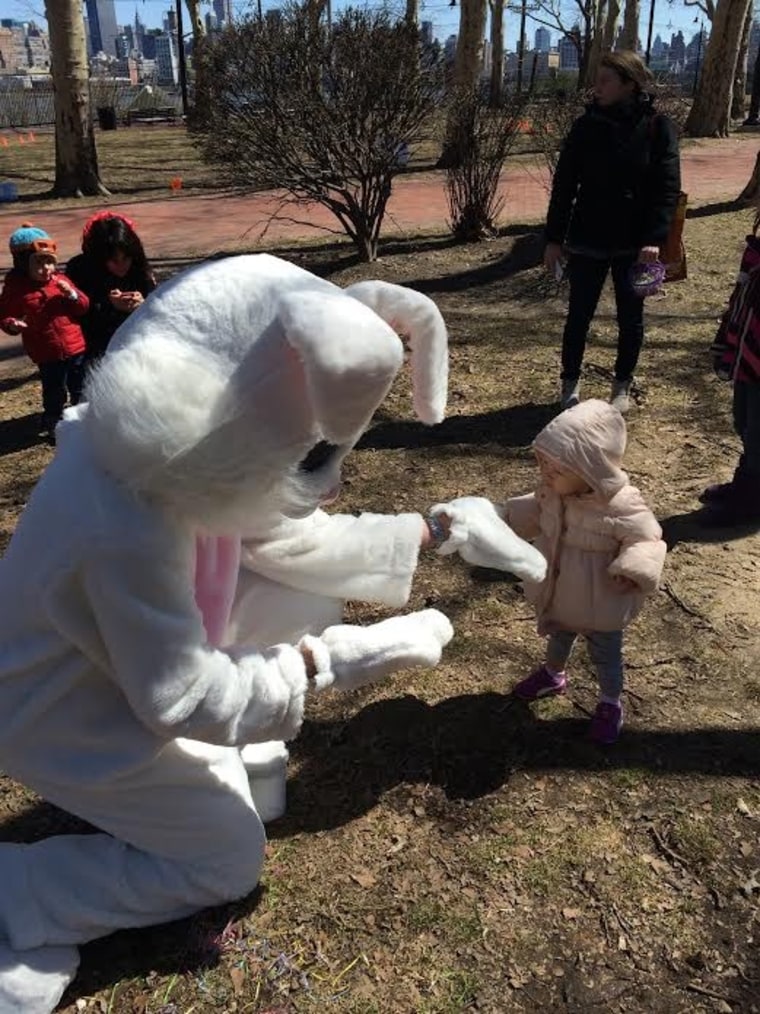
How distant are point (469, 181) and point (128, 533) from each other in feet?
26.7

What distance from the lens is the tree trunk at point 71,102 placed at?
10.7 m

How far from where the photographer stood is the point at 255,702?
1.59m

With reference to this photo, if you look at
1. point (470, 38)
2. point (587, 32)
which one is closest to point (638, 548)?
point (470, 38)

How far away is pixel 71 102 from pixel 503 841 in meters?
11.7

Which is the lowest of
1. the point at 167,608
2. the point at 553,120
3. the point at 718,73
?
the point at 167,608

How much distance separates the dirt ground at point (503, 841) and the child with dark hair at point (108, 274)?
2068 mm

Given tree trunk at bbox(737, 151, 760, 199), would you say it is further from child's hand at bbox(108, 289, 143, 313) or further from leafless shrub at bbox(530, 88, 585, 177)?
child's hand at bbox(108, 289, 143, 313)

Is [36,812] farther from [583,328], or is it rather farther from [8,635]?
[583,328]

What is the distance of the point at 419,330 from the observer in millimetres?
1748

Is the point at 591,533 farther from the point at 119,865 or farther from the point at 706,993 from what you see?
the point at 119,865

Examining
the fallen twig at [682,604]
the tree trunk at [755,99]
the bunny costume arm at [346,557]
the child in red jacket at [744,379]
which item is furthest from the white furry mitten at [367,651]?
the tree trunk at [755,99]

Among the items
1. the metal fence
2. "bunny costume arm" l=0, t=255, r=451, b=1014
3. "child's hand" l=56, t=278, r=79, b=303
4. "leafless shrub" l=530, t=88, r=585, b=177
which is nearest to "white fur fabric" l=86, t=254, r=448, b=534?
"bunny costume arm" l=0, t=255, r=451, b=1014

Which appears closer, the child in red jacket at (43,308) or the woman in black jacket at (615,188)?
the woman in black jacket at (615,188)

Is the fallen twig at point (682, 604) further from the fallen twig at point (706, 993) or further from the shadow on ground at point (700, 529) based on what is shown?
the fallen twig at point (706, 993)
